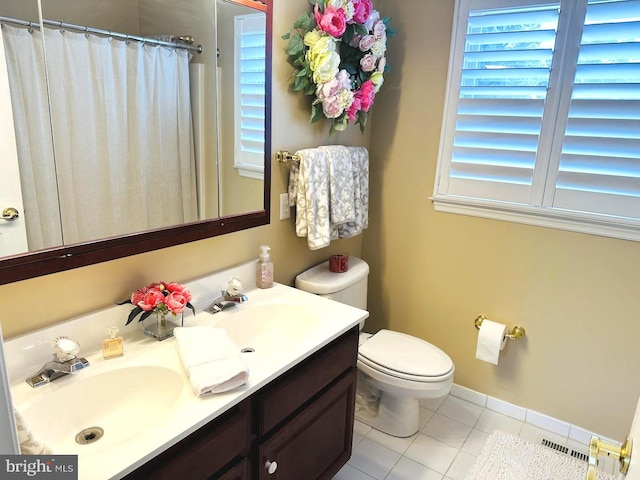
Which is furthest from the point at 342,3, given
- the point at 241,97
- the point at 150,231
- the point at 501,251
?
the point at 501,251

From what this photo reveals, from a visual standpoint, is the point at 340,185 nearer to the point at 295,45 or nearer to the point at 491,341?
the point at 295,45

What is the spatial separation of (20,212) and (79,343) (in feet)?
1.33

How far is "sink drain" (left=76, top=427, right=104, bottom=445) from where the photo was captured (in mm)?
1138

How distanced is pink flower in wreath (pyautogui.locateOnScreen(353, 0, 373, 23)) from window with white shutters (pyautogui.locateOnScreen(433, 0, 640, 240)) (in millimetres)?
492

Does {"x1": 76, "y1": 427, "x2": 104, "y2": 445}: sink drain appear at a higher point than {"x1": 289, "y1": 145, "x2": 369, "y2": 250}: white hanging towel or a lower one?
lower

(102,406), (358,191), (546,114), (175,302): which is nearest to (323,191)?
(358,191)

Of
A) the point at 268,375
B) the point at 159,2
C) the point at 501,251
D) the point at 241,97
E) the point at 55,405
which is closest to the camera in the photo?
the point at 55,405

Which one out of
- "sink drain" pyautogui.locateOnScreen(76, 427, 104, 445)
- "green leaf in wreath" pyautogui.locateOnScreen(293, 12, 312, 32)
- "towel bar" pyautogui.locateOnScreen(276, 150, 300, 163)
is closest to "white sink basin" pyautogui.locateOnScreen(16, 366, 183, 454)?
"sink drain" pyautogui.locateOnScreen(76, 427, 104, 445)

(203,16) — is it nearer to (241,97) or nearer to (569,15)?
(241,97)

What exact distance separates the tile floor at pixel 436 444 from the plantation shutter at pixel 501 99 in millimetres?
1165

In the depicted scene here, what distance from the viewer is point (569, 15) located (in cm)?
189

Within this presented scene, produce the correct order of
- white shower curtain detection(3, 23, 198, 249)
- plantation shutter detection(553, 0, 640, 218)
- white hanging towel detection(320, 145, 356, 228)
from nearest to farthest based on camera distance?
1. white shower curtain detection(3, 23, 198, 249)
2. plantation shutter detection(553, 0, 640, 218)
3. white hanging towel detection(320, 145, 356, 228)

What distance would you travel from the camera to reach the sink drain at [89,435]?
114 centimetres

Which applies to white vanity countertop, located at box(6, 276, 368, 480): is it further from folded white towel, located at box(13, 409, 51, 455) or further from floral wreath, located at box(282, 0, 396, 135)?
floral wreath, located at box(282, 0, 396, 135)
